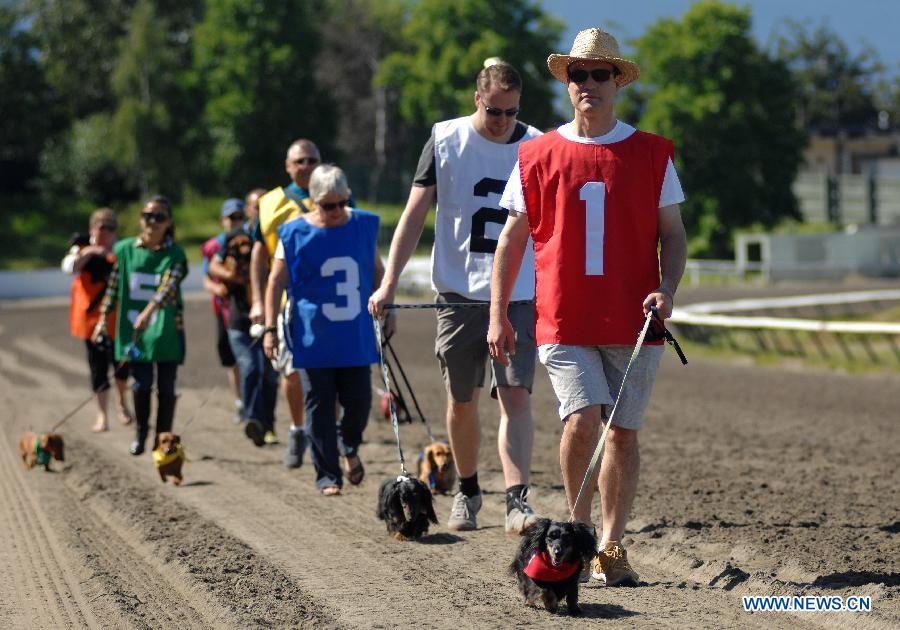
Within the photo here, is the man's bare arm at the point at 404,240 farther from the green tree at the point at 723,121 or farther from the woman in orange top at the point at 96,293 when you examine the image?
the green tree at the point at 723,121

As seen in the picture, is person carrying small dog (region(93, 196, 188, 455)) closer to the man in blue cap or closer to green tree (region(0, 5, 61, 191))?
the man in blue cap

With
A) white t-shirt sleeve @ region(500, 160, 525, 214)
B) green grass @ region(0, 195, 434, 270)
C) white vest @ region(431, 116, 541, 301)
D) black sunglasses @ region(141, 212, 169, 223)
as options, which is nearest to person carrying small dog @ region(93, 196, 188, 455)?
black sunglasses @ region(141, 212, 169, 223)

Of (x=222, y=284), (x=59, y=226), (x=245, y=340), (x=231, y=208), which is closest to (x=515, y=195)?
(x=245, y=340)

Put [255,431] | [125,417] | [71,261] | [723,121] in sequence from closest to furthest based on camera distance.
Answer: [255,431] → [71,261] → [125,417] → [723,121]

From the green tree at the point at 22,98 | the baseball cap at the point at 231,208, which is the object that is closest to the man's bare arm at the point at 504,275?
the baseball cap at the point at 231,208

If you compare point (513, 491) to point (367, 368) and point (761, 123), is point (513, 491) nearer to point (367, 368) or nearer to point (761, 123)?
point (367, 368)

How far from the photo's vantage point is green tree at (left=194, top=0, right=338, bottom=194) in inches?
2549

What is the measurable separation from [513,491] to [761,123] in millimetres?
56380

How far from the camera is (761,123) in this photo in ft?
198

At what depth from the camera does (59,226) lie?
200 ft

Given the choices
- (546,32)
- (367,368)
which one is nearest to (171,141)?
(546,32)

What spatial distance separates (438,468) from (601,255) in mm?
2830

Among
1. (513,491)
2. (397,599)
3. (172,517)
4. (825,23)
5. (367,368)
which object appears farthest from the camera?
(825,23)

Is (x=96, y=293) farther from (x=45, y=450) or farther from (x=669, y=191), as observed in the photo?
(x=669, y=191)
